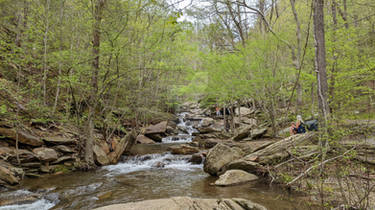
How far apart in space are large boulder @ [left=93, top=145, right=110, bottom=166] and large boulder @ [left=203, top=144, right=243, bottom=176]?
464 cm

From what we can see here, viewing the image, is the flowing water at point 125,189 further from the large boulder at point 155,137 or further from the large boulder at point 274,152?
the large boulder at point 155,137

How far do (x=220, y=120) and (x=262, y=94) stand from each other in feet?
44.7

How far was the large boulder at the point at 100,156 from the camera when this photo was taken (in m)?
8.91

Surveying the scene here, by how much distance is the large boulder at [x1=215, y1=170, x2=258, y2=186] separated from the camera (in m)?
6.27

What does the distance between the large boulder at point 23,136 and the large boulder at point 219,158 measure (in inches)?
254

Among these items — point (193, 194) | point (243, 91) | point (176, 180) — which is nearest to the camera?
point (193, 194)

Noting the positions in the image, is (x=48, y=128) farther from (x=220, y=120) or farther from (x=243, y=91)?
(x=220, y=120)

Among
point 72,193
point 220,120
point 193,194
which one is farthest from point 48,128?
point 220,120

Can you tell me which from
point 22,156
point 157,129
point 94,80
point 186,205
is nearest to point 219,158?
point 186,205

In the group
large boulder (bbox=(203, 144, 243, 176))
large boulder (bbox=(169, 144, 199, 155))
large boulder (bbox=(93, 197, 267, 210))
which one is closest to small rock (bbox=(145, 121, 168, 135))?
large boulder (bbox=(169, 144, 199, 155))

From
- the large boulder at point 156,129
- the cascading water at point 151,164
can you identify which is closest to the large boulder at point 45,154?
the cascading water at point 151,164

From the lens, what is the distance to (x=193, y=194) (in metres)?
5.77

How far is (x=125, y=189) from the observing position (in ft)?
20.9

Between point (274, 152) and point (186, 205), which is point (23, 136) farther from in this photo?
point (274, 152)
